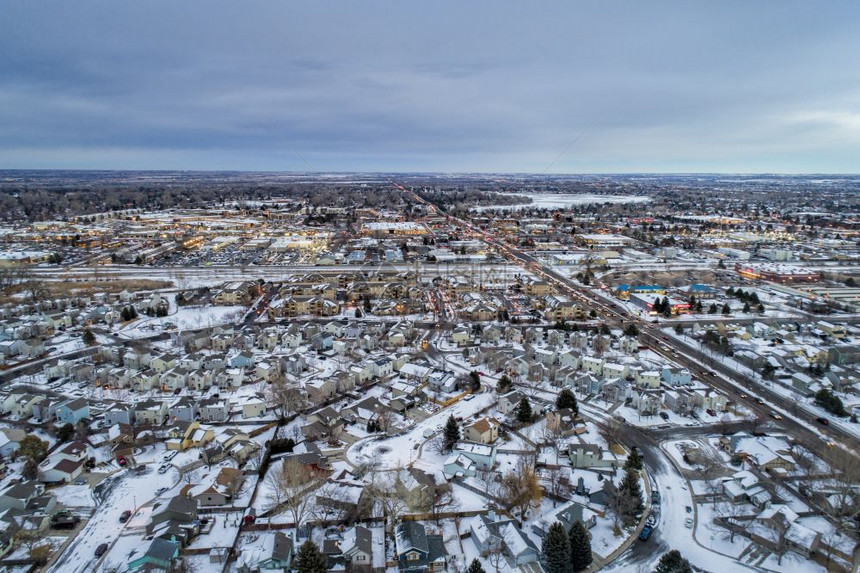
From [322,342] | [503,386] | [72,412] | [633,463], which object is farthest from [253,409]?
[633,463]

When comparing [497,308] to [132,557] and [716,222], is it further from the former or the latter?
[716,222]

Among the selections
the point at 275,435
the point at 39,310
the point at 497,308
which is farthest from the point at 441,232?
the point at 275,435

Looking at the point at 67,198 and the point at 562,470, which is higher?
the point at 67,198

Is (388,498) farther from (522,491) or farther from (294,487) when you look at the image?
(522,491)

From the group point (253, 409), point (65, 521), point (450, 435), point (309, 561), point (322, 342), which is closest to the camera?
point (309, 561)

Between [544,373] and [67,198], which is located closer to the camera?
[544,373]

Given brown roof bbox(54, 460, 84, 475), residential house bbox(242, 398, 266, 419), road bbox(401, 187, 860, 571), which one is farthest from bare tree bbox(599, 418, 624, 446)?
brown roof bbox(54, 460, 84, 475)

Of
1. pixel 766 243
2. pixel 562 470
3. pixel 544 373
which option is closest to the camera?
pixel 562 470

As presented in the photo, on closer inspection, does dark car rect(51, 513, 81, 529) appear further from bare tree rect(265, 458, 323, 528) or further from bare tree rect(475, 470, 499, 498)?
bare tree rect(475, 470, 499, 498)
